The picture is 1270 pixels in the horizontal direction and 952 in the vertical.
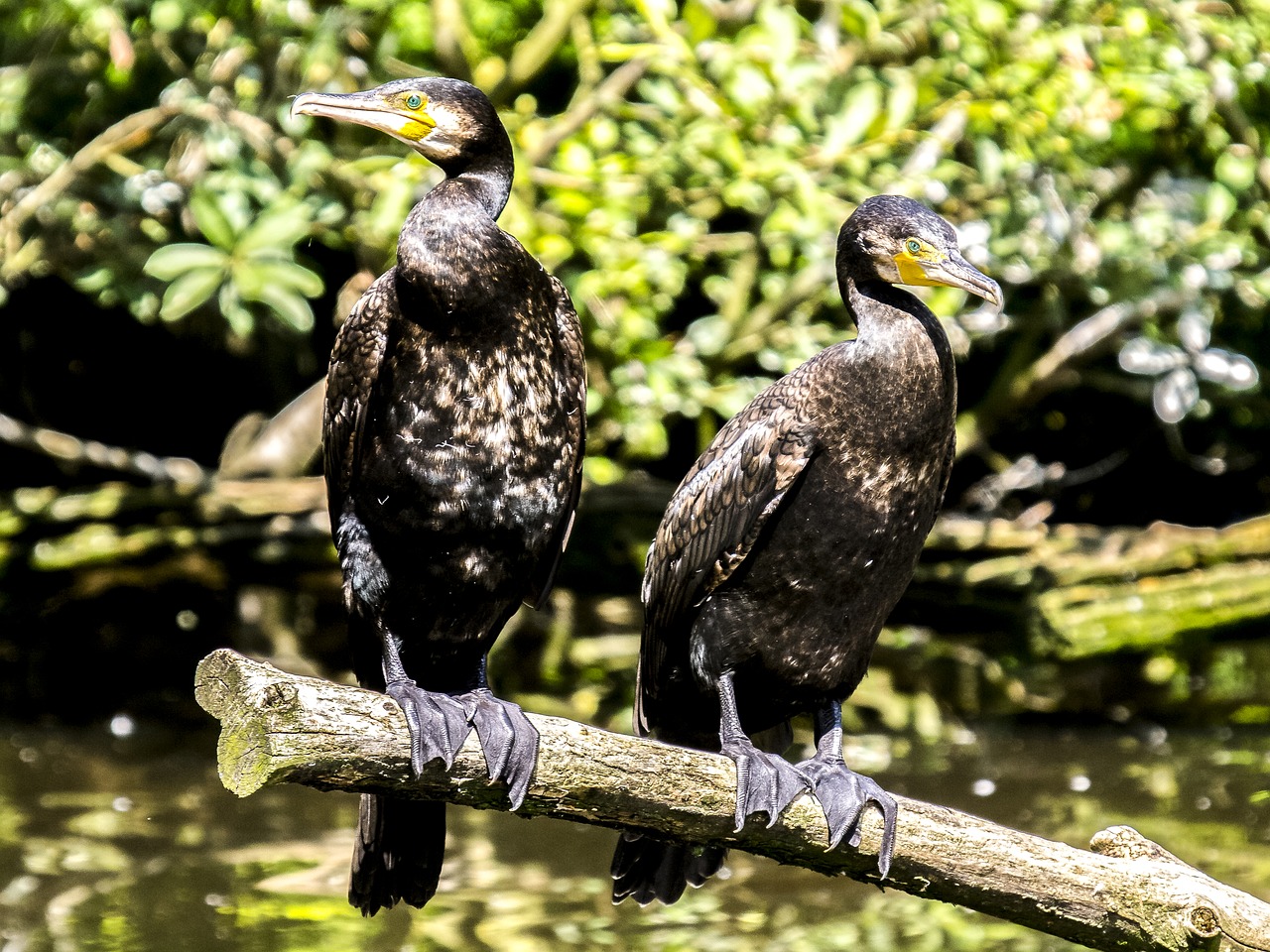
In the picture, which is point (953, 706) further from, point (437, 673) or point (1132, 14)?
point (437, 673)

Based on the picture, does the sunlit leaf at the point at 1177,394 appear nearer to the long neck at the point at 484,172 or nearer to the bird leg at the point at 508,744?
the long neck at the point at 484,172

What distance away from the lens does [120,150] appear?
21.4ft

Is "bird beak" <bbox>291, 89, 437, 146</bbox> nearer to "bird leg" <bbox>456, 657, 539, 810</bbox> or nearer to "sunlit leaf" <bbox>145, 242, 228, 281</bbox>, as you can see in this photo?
"sunlit leaf" <bbox>145, 242, 228, 281</bbox>

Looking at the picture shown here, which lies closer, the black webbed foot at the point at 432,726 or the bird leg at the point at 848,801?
the black webbed foot at the point at 432,726

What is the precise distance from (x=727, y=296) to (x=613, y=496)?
1.08m

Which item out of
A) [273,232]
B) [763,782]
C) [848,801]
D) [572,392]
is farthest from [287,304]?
[848,801]

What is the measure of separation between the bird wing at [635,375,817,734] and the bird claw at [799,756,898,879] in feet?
1.78

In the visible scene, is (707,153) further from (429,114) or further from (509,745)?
(509,745)

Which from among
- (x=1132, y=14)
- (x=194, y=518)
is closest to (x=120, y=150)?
(x=194, y=518)

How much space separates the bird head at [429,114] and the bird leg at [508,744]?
51.0 inches

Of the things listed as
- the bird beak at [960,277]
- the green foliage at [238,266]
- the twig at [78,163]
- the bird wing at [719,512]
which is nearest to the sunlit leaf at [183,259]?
the green foliage at [238,266]

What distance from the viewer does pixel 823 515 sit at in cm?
343

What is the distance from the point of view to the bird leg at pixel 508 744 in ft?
9.54

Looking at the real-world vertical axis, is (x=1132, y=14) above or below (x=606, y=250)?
above
